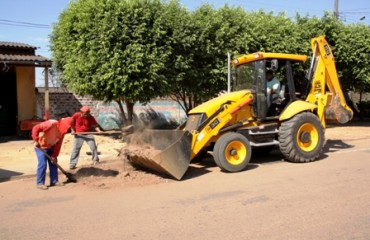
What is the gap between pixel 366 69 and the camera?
18891 mm

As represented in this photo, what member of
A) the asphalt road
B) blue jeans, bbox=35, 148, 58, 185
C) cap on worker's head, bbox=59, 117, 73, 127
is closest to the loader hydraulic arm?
the asphalt road

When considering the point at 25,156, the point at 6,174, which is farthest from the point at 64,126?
the point at 25,156

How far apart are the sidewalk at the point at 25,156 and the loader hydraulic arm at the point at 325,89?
5894 millimetres

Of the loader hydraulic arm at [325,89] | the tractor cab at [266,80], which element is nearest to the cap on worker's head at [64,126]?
the tractor cab at [266,80]

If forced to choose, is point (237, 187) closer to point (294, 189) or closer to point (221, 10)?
point (294, 189)

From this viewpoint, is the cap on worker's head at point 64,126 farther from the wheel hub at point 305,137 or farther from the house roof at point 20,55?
the house roof at point 20,55

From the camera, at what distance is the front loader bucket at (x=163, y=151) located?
871cm

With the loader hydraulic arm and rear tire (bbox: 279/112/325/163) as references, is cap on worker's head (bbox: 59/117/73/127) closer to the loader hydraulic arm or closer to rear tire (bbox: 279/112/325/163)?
rear tire (bbox: 279/112/325/163)

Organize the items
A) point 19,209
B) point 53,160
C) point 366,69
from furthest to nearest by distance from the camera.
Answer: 1. point 366,69
2. point 53,160
3. point 19,209

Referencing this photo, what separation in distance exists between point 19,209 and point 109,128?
42.7ft

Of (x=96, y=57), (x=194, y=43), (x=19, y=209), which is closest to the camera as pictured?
(x=19, y=209)

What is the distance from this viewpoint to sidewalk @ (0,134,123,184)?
34.1 feet

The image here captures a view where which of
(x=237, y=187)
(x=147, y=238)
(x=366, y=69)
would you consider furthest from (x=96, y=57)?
(x=366, y=69)

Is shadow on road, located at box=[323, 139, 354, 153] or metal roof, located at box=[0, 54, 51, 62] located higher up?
metal roof, located at box=[0, 54, 51, 62]
